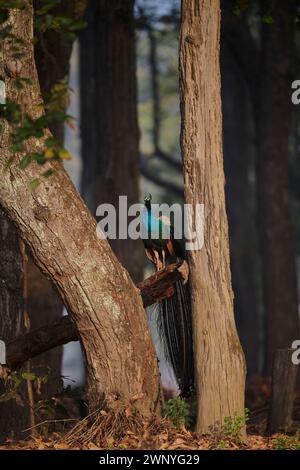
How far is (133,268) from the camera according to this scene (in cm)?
1190

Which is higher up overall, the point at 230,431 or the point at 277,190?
the point at 277,190

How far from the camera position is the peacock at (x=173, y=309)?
300 inches

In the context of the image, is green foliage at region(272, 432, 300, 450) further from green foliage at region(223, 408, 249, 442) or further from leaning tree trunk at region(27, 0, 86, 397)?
leaning tree trunk at region(27, 0, 86, 397)

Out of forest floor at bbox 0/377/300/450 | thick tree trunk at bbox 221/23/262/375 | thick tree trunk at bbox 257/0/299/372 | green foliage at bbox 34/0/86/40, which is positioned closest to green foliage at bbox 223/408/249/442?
forest floor at bbox 0/377/300/450

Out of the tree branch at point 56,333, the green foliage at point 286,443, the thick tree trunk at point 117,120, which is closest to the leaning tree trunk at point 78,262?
the tree branch at point 56,333

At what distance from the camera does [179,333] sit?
25.4 ft

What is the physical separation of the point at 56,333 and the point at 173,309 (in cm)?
112

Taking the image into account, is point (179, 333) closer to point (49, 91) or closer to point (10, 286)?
point (10, 286)

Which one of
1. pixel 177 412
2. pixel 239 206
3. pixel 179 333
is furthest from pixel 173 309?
pixel 239 206

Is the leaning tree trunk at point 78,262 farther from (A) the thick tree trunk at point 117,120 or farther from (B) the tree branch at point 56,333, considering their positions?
(A) the thick tree trunk at point 117,120

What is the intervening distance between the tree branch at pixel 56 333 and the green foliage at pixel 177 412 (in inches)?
36.6

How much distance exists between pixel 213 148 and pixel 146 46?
13830mm

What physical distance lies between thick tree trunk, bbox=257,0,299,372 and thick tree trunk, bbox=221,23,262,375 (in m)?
3.41

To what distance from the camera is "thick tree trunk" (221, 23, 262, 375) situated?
16625mm
